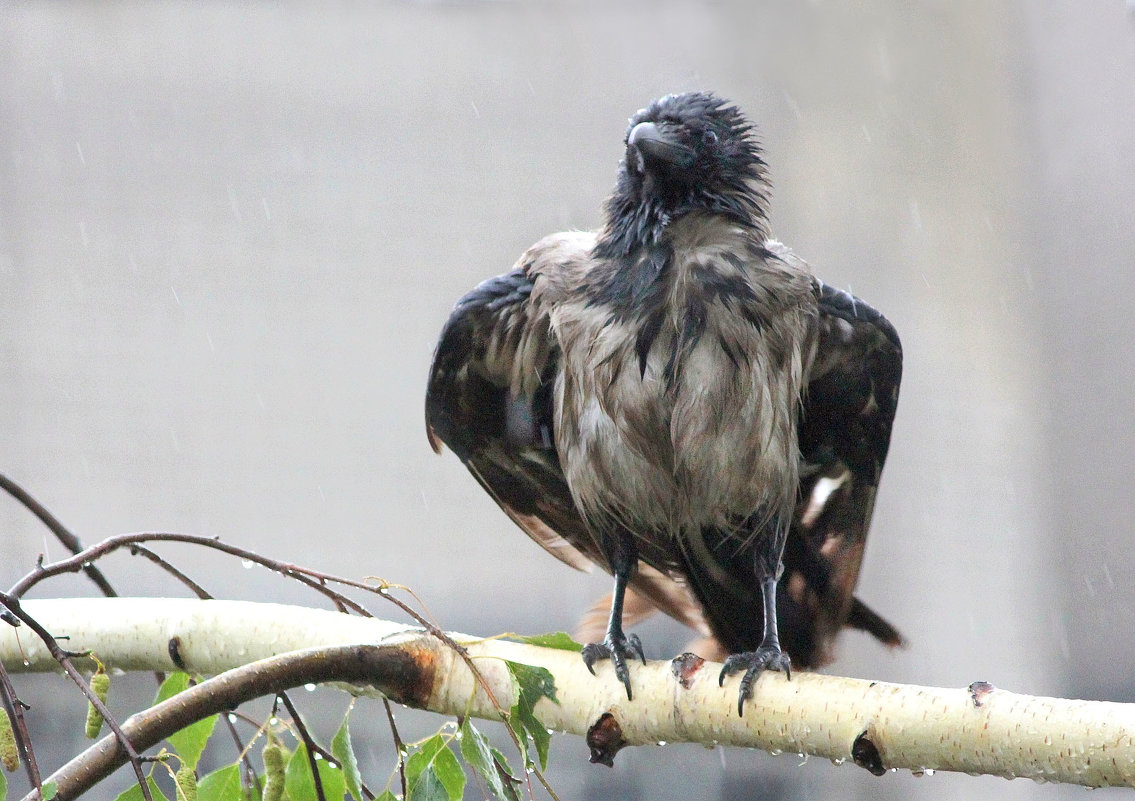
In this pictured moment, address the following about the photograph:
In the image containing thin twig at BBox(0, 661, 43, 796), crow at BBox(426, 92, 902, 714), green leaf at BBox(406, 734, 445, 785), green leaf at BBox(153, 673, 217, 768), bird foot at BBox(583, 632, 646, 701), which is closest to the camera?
thin twig at BBox(0, 661, 43, 796)

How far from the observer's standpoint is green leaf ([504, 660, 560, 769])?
5.62ft

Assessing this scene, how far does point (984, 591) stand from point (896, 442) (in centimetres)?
105

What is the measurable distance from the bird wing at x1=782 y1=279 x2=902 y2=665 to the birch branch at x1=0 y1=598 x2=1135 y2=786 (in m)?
0.93

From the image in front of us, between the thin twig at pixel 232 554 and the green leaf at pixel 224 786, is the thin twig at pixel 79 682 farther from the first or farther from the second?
the green leaf at pixel 224 786

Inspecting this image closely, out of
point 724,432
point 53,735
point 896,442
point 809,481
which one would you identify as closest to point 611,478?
point 724,432

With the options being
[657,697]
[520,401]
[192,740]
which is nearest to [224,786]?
[192,740]

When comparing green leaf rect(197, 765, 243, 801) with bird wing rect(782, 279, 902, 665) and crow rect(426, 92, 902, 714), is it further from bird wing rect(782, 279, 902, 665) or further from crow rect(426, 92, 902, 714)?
bird wing rect(782, 279, 902, 665)

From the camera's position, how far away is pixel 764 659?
2066 millimetres

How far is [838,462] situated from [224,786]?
173cm

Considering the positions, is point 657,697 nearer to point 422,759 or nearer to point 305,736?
point 422,759

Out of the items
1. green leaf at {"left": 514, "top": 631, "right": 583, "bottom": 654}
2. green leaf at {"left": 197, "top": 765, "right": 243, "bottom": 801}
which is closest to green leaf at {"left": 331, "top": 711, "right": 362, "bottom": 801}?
green leaf at {"left": 197, "top": 765, "right": 243, "bottom": 801}

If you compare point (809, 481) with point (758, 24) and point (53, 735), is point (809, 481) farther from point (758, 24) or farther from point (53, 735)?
point (758, 24)

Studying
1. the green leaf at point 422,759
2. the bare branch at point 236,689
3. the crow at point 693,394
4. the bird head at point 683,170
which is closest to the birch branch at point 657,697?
the bare branch at point 236,689

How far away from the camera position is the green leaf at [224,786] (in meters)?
1.64
